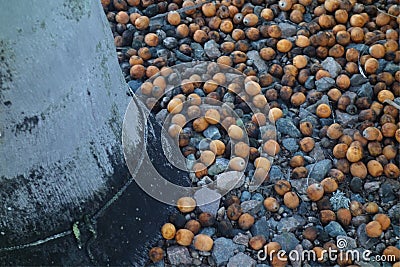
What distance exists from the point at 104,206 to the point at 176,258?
30 centimetres

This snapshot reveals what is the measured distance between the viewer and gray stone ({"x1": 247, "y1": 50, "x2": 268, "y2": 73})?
2.36 metres

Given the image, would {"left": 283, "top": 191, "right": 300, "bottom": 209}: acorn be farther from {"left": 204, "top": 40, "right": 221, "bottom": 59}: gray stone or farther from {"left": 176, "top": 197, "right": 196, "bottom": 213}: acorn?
{"left": 204, "top": 40, "right": 221, "bottom": 59}: gray stone

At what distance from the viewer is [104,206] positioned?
1669 mm

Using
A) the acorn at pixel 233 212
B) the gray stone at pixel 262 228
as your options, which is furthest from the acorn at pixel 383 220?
the acorn at pixel 233 212

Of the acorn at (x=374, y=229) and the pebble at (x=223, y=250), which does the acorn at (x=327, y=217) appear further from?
the pebble at (x=223, y=250)

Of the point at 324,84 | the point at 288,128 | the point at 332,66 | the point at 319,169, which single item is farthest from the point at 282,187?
the point at 332,66

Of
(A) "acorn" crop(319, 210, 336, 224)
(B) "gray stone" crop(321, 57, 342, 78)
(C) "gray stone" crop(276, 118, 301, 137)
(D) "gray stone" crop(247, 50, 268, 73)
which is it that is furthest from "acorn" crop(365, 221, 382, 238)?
(D) "gray stone" crop(247, 50, 268, 73)

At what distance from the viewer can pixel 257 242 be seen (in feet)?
5.93

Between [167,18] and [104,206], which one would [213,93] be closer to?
[167,18]

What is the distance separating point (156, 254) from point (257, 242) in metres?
0.32

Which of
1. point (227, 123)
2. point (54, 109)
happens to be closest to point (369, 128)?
point (227, 123)

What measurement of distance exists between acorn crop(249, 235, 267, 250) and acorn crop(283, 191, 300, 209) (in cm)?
17

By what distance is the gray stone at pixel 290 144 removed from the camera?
2.09 m

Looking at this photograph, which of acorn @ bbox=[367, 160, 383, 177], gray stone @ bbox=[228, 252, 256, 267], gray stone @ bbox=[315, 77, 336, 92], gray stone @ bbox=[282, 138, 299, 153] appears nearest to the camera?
gray stone @ bbox=[228, 252, 256, 267]
